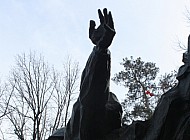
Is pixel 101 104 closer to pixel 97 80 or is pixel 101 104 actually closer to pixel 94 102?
pixel 94 102

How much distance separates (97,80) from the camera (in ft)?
14.0

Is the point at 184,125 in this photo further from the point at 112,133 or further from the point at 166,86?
the point at 166,86

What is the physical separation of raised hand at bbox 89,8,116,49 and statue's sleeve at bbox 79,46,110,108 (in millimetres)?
105

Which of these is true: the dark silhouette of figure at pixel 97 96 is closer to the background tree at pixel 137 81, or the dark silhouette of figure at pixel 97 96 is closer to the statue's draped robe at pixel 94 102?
the statue's draped robe at pixel 94 102

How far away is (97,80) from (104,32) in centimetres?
61

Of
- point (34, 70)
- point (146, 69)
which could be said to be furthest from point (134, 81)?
point (34, 70)

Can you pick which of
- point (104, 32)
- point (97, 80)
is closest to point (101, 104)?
point (97, 80)

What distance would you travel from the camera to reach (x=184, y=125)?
3.10 meters

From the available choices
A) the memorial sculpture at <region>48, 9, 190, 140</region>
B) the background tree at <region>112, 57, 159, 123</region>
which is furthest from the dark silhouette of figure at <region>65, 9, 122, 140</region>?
the background tree at <region>112, 57, 159, 123</region>

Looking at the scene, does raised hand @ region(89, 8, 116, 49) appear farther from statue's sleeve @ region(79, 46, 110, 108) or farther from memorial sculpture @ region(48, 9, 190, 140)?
statue's sleeve @ region(79, 46, 110, 108)

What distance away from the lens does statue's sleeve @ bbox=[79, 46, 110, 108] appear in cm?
423

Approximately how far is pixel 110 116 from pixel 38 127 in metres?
11.2

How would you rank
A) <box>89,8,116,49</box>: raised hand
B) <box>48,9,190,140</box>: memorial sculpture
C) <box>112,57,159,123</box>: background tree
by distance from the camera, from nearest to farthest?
<box>48,9,190,140</box>: memorial sculpture < <box>89,8,116,49</box>: raised hand < <box>112,57,159,123</box>: background tree

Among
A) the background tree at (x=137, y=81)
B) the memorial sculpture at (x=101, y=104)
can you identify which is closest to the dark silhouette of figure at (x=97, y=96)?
the memorial sculpture at (x=101, y=104)
